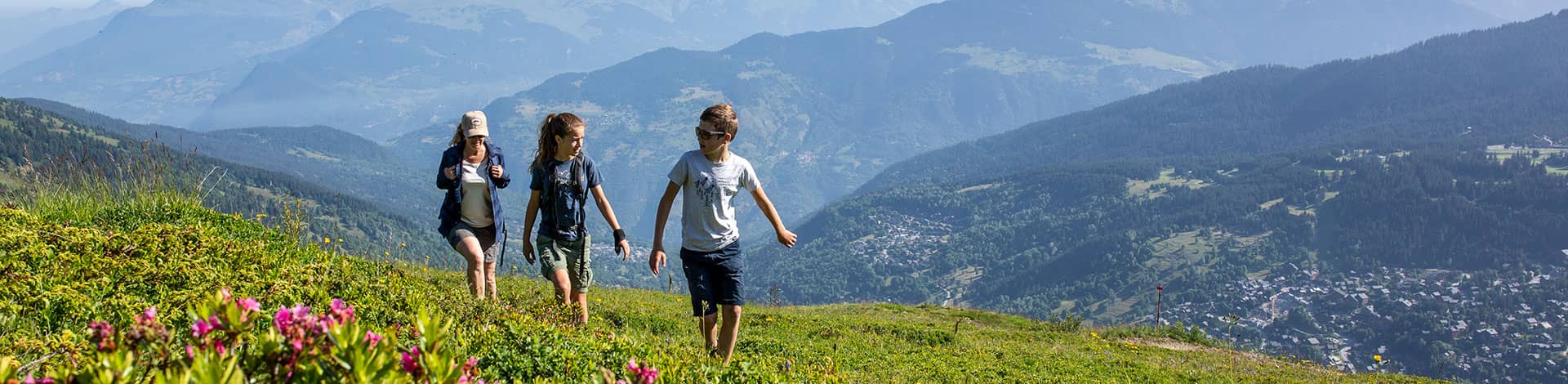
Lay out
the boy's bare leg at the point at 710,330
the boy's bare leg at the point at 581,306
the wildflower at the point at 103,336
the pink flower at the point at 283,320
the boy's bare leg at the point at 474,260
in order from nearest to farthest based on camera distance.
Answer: the wildflower at the point at 103,336
the pink flower at the point at 283,320
the boy's bare leg at the point at 710,330
the boy's bare leg at the point at 581,306
the boy's bare leg at the point at 474,260

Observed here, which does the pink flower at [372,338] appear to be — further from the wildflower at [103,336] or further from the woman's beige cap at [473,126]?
the woman's beige cap at [473,126]

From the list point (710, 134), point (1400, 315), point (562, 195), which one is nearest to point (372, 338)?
point (710, 134)

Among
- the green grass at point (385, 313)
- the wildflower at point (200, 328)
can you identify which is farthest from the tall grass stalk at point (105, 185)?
the wildflower at point (200, 328)

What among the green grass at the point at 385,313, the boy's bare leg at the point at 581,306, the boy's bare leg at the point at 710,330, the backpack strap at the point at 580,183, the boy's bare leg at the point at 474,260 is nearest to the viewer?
the green grass at the point at 385,313

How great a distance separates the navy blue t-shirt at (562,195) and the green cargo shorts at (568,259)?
7cm

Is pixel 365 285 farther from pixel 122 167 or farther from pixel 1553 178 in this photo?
pixel 1553 178

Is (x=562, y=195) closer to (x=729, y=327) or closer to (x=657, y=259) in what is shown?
(x=657, y=259)

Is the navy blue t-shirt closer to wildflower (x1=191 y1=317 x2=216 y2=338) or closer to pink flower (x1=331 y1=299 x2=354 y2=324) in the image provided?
pink flower (x1=331 y1=299 x2=354 y2=324)

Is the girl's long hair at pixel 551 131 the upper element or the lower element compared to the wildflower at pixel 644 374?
upper

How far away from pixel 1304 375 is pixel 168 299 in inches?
476

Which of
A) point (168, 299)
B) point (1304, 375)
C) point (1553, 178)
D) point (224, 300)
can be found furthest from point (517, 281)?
point (1553, 178)

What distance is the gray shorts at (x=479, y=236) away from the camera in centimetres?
670

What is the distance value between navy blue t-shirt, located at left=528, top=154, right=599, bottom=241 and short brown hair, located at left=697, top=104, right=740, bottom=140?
1284mm

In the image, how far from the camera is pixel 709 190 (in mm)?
5695
